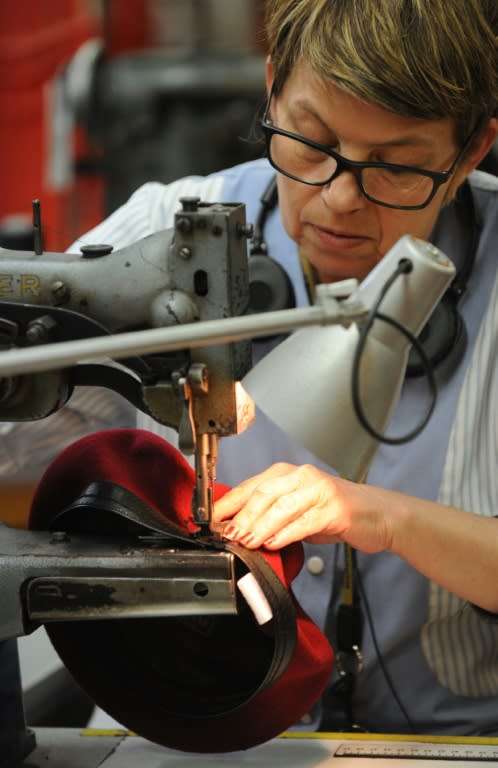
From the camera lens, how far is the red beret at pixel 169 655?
1222 millimetres

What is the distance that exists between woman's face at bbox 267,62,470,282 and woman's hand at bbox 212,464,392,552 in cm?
29

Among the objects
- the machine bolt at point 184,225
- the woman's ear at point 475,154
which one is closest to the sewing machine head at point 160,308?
the machine bolt at point 184,225

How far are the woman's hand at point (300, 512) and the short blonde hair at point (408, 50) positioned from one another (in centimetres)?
40

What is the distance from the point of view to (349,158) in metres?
1.34

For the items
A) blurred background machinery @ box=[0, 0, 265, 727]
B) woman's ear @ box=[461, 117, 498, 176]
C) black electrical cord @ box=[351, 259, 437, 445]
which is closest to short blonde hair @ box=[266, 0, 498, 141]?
woman's ear @ box=[461, 117, 498, 176]

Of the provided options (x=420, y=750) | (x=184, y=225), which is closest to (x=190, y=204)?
(x=184, y=225)

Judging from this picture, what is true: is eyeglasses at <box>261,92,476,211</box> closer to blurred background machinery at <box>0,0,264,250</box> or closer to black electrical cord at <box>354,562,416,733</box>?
black electrical cord at <box>354,562,416,733</box>

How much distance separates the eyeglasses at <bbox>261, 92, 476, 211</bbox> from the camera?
1346mm

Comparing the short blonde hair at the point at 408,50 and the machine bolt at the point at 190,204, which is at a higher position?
the short blonde hair at the point at 408,50

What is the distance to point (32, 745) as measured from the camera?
4.26ft

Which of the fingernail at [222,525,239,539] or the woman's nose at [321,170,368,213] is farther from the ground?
the woman's nose at [321,170,368,213]

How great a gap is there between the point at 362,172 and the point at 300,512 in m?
0.38

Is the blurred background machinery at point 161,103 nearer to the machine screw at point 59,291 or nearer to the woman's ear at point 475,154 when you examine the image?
the woman's ear at point 475,154

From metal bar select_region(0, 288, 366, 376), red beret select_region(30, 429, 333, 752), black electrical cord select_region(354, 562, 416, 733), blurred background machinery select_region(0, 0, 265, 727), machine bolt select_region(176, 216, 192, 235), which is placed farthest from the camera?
blurred background machinery select_region(0, 0, 265, 727)
